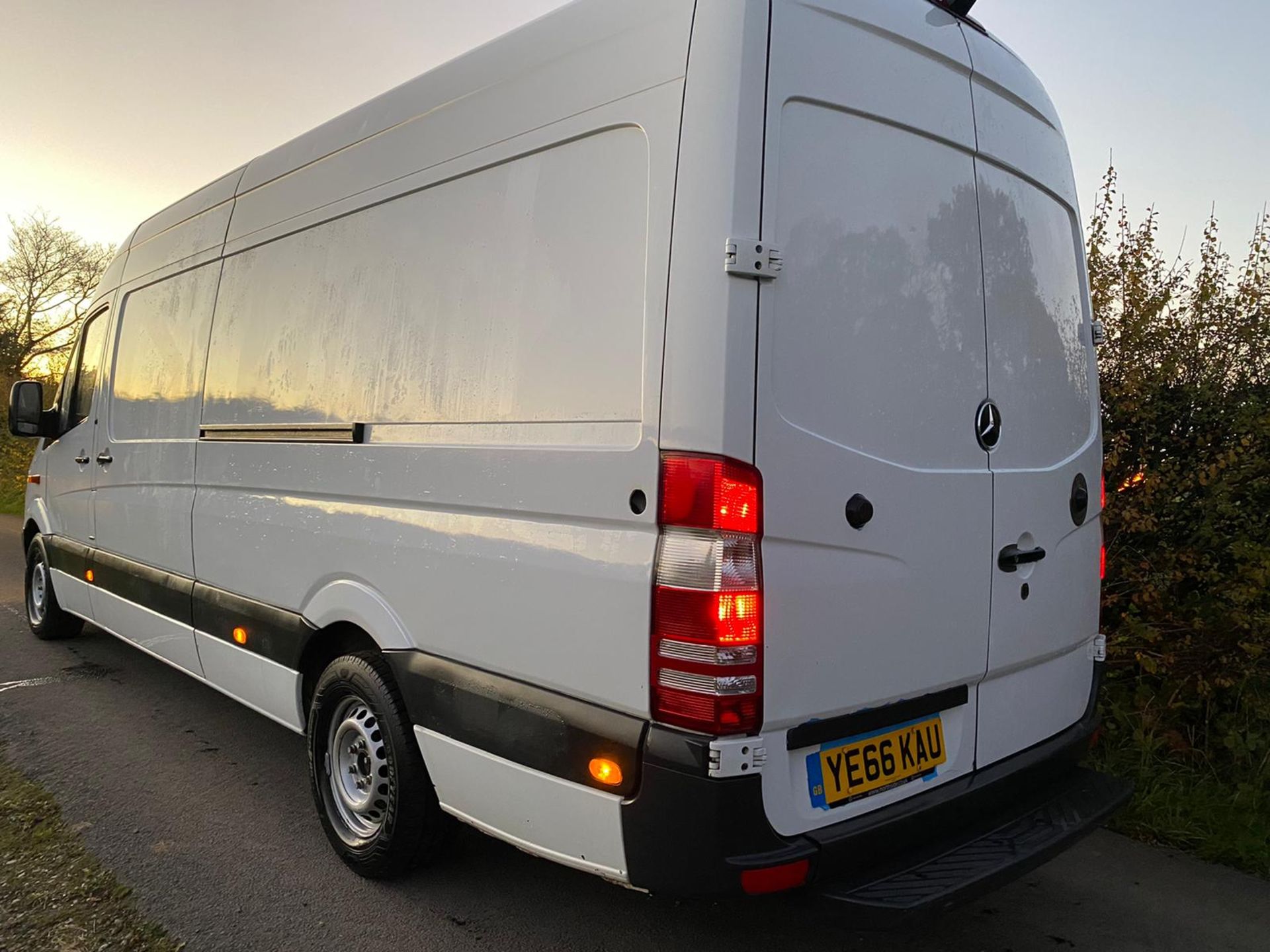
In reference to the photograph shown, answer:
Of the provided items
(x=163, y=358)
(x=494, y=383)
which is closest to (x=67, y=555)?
(x=163, y=358)

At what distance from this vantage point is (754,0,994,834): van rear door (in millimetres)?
2213

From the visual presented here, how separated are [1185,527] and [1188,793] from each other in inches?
52.0

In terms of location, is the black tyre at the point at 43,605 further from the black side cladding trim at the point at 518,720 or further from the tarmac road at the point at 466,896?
the black side cladding trim at the point at 518,720

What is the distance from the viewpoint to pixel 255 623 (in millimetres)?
3711

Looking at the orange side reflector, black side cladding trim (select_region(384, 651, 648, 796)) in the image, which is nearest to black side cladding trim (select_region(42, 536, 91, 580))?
black side cladding trim (select_region(384, 651, 648, 796))

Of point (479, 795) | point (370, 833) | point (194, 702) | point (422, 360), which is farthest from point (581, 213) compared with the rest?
point (194, 702)

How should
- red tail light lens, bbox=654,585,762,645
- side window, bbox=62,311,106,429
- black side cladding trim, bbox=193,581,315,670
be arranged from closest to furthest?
red tail light lens, bbox=654,585,762,645
black side cladding trim, bbox=193,581,315,670
side window, bbox=62,311,106,429

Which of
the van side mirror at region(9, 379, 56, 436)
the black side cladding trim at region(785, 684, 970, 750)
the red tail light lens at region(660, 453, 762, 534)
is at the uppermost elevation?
the van side mirror at region(9, 379, 56, 436)

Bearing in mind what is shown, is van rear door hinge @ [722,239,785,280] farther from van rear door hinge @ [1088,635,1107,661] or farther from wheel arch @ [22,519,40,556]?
wheel arch @ [22,519,40,556]

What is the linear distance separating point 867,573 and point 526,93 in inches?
63.9

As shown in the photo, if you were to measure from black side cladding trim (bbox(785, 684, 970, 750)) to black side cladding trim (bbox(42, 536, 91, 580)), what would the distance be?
473cm

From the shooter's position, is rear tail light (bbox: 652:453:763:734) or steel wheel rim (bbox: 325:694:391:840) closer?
rear tail light (bbox: 652:453:763:734)

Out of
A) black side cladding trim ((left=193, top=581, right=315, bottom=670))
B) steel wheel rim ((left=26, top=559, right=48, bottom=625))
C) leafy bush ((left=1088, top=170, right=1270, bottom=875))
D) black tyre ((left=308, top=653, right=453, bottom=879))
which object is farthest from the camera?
steel wheel rim ((left=26, top=559, right=48, bottom=625))

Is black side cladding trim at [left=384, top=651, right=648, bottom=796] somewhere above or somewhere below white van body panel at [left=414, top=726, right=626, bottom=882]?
above
